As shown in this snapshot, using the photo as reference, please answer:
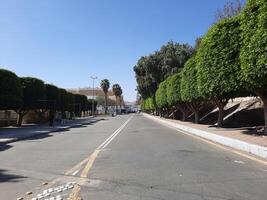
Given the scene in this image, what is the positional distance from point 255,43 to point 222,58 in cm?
658

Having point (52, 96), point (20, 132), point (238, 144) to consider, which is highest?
point (52, 96)

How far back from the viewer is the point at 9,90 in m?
44.2

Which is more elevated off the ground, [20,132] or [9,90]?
[9,90]

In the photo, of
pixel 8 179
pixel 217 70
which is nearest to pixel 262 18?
pixel 217 70

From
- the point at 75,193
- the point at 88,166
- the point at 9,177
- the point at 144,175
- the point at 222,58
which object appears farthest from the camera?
the point at 222,58

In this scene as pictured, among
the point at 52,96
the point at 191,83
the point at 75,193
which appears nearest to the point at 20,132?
the point at 191,83

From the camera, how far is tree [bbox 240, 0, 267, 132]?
1858 centimetres

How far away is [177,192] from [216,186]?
3.32 ft

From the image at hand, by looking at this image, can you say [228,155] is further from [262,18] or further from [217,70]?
[217,70]

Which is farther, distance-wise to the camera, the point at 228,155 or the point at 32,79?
the point at 32,79

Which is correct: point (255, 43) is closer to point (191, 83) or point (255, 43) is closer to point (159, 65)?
point (191, 83)

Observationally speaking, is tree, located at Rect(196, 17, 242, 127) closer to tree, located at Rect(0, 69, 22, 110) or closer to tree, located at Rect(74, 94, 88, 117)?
tree, located at Rect(0, 69, 22, 110)

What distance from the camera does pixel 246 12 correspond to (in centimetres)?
2080

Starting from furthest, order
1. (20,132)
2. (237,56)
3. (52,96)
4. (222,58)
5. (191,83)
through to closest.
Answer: (52,96) → (191,83) → (20,132) → (222,58) → (237,56)
